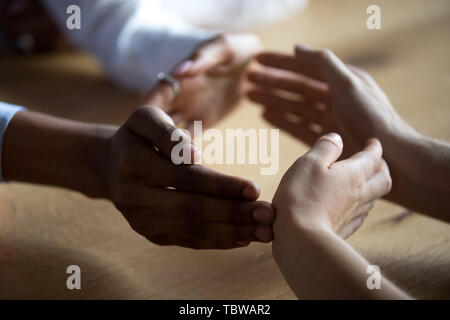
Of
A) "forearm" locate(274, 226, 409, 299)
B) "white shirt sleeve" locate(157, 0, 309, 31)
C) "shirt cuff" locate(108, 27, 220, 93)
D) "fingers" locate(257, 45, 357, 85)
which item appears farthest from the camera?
"white shirt sleeve" locate(157, 0, 309, 31)

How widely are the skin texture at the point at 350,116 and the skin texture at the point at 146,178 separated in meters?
0.16

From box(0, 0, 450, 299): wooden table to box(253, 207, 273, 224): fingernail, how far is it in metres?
0.07

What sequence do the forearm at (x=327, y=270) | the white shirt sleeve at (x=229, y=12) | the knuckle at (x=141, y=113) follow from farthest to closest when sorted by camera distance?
the white shirt sleeve at (x=229, y=12) < the knuckle at (x=141, y=113) < the forearm at (x=327, y=270)

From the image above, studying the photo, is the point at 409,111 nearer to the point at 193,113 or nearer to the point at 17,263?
the point at 193,113

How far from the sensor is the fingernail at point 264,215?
0.37 metres

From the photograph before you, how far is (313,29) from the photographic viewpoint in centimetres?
85

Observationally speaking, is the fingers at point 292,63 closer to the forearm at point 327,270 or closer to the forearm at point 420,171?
the forearm at point 420,171

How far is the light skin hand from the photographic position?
0.32 metres

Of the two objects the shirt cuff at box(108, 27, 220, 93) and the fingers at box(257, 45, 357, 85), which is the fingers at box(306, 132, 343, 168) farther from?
the shirt cuff at box(108, 27, 220, 93)

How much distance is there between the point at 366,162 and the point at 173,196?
5.8 inches

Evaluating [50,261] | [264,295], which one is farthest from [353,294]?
[50,261]

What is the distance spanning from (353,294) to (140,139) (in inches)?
8.1

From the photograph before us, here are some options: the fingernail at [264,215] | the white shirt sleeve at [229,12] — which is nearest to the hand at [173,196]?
the fingernail at [264,215]

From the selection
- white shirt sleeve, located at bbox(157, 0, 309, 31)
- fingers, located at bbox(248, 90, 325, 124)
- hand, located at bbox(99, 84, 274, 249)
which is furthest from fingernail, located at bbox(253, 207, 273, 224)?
white shirt sleeve, located at bbox(157, 0, 309, 31)
